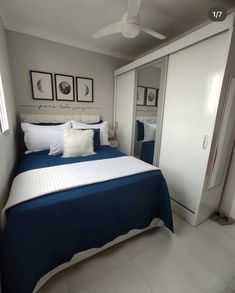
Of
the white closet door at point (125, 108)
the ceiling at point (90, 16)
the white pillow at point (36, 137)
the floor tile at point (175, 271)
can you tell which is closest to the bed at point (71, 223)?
the floor tile at point (175, 271)

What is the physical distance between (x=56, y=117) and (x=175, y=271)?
266 cm

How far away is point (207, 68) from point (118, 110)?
1.81 meters

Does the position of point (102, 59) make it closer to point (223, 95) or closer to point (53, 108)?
point (53, 108)

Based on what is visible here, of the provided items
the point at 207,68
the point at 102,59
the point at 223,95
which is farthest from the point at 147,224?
the point at 102,59

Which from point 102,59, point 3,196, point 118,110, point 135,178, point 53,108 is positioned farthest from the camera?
point 118,110

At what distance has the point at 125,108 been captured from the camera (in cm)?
288

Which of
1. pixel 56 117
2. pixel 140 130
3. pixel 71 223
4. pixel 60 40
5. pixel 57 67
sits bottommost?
pixel 71 223

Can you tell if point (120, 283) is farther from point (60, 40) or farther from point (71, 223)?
point (60, 40)

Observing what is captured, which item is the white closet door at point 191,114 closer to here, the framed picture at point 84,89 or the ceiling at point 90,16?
the ceiling at point 90,16

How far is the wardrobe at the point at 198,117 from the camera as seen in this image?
1460 millimetres

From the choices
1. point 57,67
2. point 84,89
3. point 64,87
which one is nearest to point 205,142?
point 84,89

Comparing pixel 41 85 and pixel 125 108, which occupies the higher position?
pixel 41 85

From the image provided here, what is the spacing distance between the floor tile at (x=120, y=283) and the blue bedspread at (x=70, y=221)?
0.25 m

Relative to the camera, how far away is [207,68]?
5.06ft
